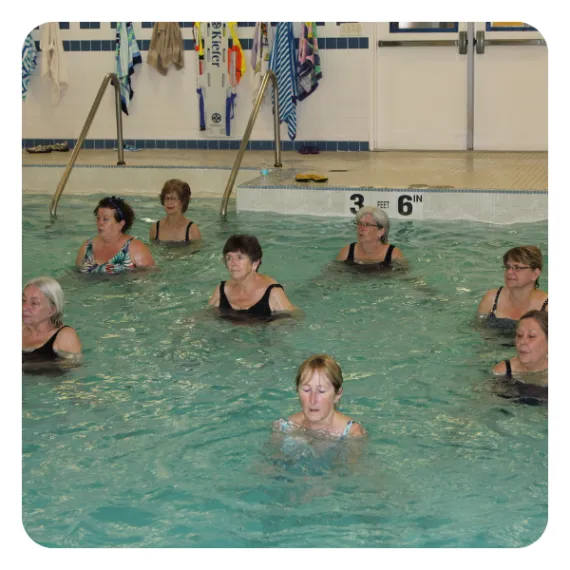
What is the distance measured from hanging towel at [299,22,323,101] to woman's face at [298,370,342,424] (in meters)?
9.66

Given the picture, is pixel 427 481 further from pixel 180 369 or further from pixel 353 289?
pixel 353 289

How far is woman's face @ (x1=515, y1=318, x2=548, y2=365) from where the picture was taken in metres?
5.64

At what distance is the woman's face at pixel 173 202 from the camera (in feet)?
31.0

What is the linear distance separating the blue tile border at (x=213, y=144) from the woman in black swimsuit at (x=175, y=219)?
16.4ft

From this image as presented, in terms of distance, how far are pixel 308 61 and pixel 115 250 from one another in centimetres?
620

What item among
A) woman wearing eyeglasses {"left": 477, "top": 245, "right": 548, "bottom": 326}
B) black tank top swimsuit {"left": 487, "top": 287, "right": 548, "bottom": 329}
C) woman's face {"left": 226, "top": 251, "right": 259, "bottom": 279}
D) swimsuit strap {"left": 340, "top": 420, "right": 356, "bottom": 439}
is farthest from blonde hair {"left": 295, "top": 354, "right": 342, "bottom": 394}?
black tank top swimsuit {"left": 487, "top": 287, "right": 548, "bottom": 329}

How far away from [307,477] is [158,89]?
10807 mm

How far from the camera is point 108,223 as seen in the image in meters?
8.39

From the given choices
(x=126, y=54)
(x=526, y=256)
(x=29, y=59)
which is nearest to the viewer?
(x=526, y=256)

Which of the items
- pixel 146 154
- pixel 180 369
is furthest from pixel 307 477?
pixel 146 154

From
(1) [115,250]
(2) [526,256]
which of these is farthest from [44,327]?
(2) [526,256]

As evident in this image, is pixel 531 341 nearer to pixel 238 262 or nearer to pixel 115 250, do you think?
pixel 238 262

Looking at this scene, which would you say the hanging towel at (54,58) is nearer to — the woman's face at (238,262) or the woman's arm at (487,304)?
the woman's face at (238,262)

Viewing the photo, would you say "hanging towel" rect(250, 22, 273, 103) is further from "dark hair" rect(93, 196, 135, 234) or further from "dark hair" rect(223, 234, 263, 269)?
"dark hair" rect(223, 234, 263, 269)
